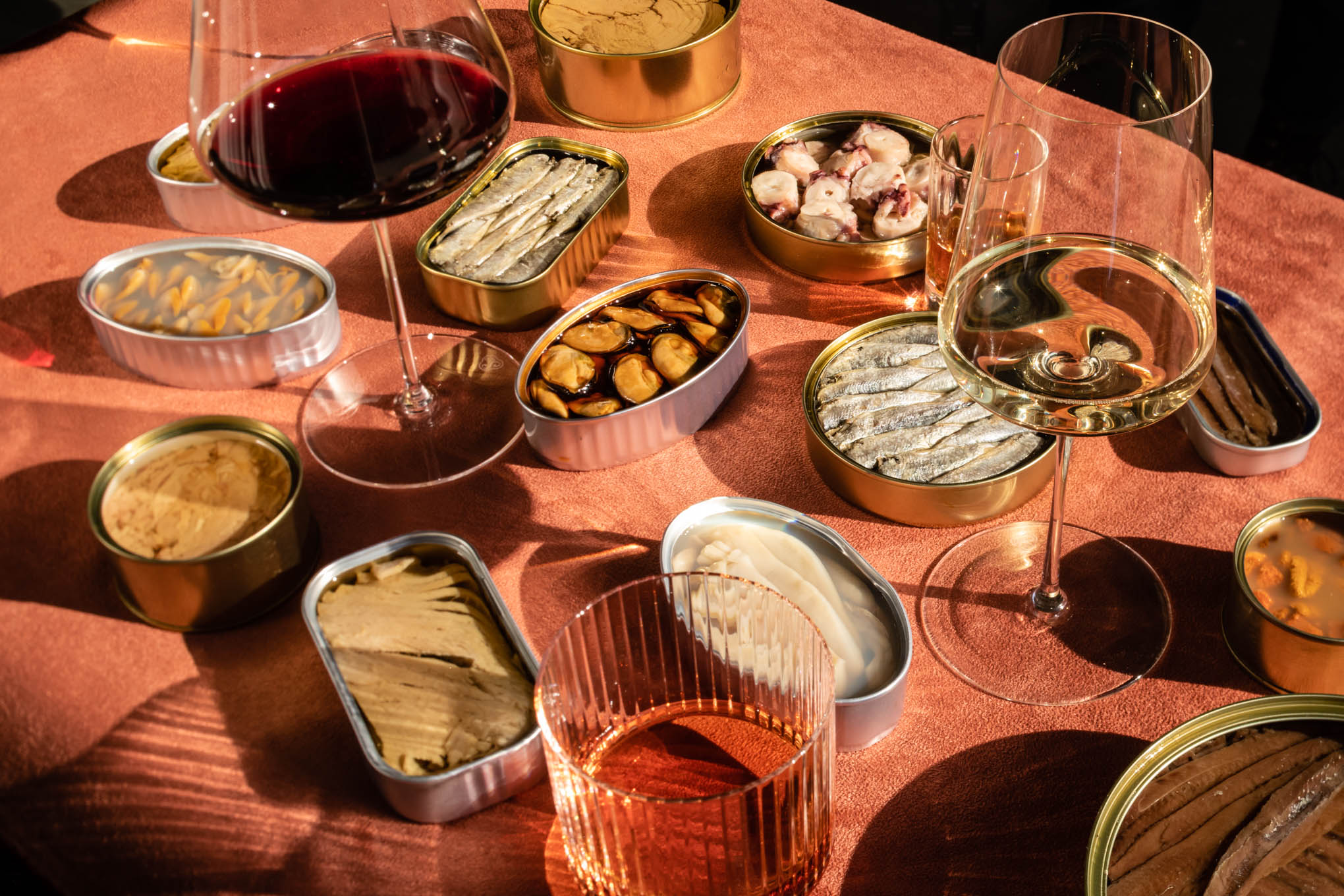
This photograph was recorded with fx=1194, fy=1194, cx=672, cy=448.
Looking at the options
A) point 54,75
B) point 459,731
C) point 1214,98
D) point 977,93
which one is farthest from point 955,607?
point 1214,98

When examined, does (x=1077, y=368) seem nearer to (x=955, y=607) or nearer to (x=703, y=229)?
(x=955, y=607)

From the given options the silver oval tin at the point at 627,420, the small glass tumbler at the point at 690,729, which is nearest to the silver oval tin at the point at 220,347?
the silver oval tin at the point at 627,420

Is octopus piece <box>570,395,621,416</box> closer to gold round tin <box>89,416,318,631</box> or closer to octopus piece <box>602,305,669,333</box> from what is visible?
octopus piece <box>602,305,669,333</box>

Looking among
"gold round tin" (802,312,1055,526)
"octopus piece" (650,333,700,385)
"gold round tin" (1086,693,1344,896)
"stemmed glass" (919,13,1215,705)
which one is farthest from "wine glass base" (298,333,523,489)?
"gold round tin" (1086,693,1344,896)

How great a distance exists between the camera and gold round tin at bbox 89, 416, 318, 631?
0.66 metres

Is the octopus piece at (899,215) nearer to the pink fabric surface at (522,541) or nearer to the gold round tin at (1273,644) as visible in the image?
the pink fabric surface at (522,541)

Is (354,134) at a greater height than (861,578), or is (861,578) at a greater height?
(354,134)

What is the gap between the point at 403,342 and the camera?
80 cm

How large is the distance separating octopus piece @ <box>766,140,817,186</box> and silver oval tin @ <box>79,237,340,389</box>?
1.18 ft

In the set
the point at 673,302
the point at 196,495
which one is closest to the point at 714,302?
the point at 673,302

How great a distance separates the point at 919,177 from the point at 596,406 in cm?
34

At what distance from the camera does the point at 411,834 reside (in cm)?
60

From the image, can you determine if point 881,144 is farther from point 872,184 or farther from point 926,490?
point 926,490

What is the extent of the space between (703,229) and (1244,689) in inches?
20.7
